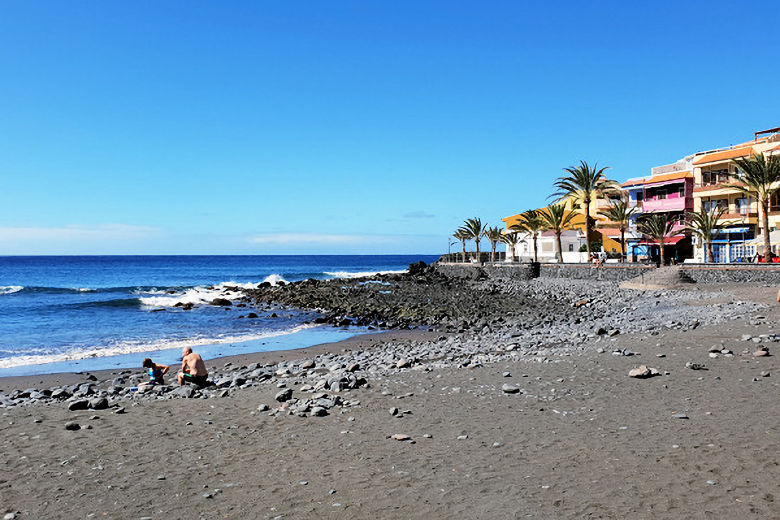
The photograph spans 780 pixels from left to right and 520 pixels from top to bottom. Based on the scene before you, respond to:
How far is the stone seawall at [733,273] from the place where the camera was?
31.3m

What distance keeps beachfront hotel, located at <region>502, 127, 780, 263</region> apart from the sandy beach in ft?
121

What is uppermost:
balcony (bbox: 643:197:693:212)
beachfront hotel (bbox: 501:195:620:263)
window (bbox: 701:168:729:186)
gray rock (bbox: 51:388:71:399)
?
window (bbox: 701:168:729:186)

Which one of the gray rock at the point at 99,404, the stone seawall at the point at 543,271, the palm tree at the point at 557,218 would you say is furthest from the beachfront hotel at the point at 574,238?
the gray rock at the point at 99,404

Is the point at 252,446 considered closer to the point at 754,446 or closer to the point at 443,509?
the point at 443,509

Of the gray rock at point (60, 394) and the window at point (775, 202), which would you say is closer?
the gray rock at point (60, 394)

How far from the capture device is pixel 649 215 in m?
56.0

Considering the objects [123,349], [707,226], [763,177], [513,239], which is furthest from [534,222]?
[123,349]

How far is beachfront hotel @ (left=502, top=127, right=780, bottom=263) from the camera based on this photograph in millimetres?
47312

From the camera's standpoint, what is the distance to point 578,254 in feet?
180

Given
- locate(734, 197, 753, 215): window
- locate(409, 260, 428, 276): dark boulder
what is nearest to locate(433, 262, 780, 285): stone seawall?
locate(409, 260, 428, 276): dark boulder

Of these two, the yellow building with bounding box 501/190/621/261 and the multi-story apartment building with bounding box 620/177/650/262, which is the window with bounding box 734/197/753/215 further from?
the yellow building with bounding box 501/190/621/261

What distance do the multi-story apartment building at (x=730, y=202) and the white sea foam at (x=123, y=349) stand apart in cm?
3795

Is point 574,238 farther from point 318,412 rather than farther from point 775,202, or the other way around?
point 318,412

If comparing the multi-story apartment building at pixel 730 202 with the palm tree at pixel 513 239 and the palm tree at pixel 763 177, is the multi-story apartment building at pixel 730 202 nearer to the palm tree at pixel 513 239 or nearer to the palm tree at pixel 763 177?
the palm tree at pixel 763 177
